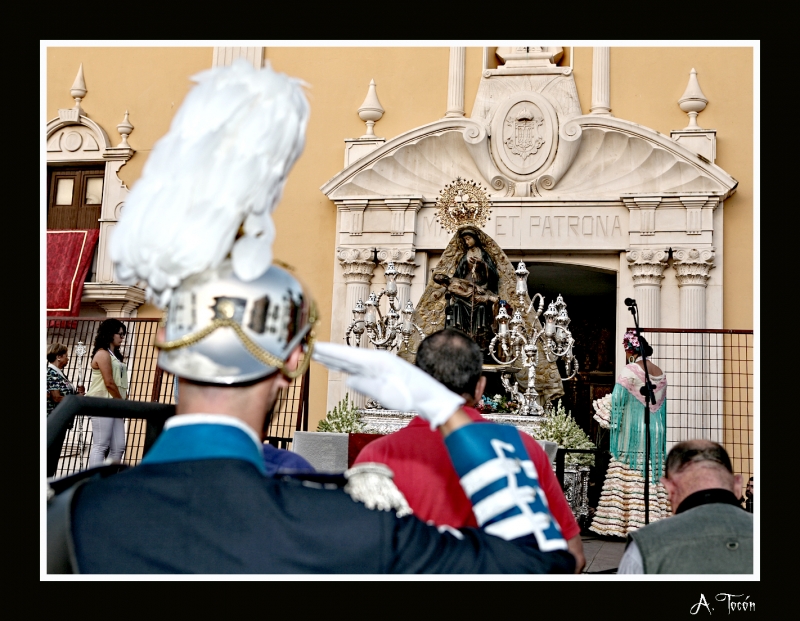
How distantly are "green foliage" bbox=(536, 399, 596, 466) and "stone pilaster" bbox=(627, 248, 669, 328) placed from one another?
3092 mm

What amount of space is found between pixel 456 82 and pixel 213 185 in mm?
10695

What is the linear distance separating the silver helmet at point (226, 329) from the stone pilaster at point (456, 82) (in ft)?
34.3

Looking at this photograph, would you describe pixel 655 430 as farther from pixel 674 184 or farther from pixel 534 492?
pixel 534 492

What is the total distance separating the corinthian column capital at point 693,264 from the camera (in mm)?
10602

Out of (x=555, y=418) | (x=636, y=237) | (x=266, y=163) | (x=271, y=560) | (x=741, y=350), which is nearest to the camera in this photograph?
(x=271, y=560)

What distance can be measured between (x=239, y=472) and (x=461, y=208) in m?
7.56

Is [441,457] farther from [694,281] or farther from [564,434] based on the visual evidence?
[694,281]

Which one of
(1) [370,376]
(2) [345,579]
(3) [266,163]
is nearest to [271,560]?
(2) [345,579]

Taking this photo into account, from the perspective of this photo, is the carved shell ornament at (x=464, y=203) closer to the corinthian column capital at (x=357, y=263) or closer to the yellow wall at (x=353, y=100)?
the corinthian column capital at (x=357, y=263)

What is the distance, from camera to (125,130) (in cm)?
1255

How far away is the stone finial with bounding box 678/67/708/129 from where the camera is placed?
11109 mm

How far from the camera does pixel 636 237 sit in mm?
10953

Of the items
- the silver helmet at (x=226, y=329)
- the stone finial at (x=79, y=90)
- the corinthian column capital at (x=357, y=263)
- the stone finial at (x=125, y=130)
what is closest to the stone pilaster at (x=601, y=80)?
the corinthian column capital at (x=357, y=263)

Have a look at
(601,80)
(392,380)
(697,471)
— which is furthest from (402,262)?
(392,380)
